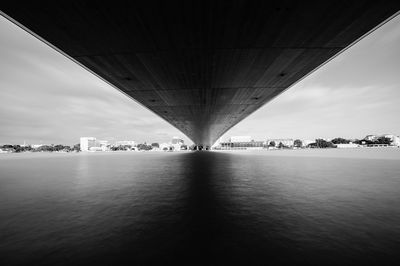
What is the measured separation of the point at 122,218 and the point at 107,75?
1210 cm

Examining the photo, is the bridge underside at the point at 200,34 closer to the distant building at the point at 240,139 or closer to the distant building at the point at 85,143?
the distant building at the point at 85,143

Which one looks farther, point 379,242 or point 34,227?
point 34,227

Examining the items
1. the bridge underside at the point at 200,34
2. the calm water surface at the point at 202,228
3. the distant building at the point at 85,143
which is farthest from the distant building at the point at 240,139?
the calm water surface at the point at 202,228

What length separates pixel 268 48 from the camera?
10.4m

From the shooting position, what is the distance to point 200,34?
29.3 feet

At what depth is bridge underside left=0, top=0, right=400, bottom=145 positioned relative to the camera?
23.7ft

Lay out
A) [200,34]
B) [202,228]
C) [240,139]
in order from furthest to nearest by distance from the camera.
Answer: [240,139]
[200,34]
[202,228]

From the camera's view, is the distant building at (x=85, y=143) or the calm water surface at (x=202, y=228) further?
the distant building at (x=85, y=143)

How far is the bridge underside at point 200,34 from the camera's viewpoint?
7215mm

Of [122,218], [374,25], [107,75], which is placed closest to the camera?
[122,218]

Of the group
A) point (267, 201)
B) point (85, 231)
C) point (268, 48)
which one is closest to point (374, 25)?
point (268, 48)

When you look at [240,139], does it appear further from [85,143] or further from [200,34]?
[200,34]

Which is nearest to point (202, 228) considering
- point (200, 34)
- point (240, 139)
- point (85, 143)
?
point (200, 34)

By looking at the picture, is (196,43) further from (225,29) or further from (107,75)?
(107,75)
